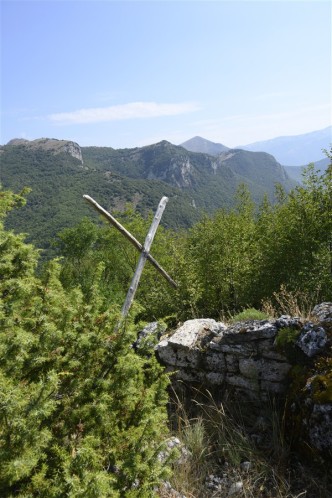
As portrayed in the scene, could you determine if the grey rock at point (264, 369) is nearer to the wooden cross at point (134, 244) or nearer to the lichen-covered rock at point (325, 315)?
the lichen-covered rock at point (325, 315)

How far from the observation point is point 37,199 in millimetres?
159500

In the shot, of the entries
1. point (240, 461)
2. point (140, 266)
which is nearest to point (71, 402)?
point (240, 461)

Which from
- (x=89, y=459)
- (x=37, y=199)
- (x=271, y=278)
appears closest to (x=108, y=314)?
(x=89, y=459)

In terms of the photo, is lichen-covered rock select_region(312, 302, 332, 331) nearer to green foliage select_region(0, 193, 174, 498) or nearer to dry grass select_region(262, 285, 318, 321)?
dry grass select_region(262, 285, 318, 321)

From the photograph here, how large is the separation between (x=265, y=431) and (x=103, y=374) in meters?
3.43

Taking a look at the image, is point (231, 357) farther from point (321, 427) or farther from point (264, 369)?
point (321, 427)

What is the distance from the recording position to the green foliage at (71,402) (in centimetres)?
285

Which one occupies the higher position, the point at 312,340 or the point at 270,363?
the point at 312,340

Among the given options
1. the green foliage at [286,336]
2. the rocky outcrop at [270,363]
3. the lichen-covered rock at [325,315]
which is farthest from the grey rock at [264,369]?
the lichen-covered rock at [325,315]

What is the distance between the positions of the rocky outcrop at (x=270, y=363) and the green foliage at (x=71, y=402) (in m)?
1.02

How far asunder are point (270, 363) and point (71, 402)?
12.2 ft

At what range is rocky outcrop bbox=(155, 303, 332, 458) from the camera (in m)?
4.96

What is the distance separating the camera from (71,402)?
361 centimetres

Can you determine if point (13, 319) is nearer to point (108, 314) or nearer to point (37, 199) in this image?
point (108, 314)
